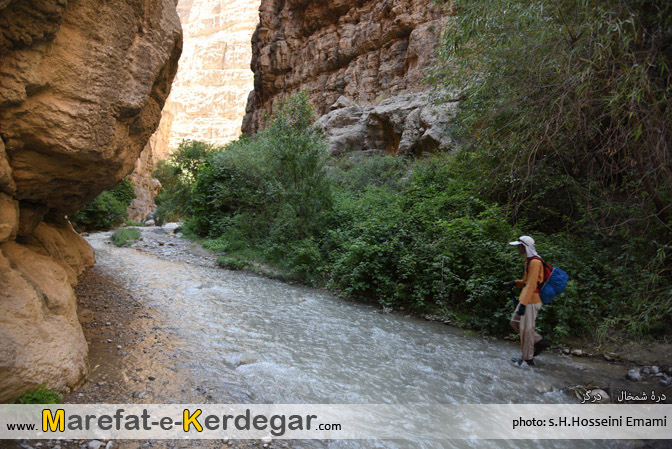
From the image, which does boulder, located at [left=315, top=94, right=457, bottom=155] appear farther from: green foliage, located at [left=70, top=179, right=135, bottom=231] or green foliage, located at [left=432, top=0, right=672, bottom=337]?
green foliage, located at [left=70, top=179, right=135, bottom=231]

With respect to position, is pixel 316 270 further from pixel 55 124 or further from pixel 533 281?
pixel 55 124

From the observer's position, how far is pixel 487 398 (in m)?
3.93

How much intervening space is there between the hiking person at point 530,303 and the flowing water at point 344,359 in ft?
0.83

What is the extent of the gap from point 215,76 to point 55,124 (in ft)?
382

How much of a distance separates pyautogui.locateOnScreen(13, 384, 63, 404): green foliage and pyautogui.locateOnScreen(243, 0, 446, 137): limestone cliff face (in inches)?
755

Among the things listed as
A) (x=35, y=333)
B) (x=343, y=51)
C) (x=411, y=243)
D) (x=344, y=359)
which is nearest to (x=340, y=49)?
(x=343, y=51)

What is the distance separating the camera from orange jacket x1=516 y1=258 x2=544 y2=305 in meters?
4.53

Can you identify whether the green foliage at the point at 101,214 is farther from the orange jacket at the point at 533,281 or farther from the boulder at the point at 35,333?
the orange jacket at the point at 533,281

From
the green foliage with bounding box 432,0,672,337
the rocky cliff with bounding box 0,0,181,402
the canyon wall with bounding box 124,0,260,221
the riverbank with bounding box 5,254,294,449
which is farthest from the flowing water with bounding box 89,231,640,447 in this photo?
the canyon wall with bounding box 124,0,260,221

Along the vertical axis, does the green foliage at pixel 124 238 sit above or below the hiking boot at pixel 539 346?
below

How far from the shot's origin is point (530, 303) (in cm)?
459

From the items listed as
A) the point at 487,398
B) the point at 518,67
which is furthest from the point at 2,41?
the point at 518,67

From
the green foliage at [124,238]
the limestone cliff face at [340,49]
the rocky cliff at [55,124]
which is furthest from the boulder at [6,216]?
the limestone cliff face at [340,49]

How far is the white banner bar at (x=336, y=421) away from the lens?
8.80 ft
